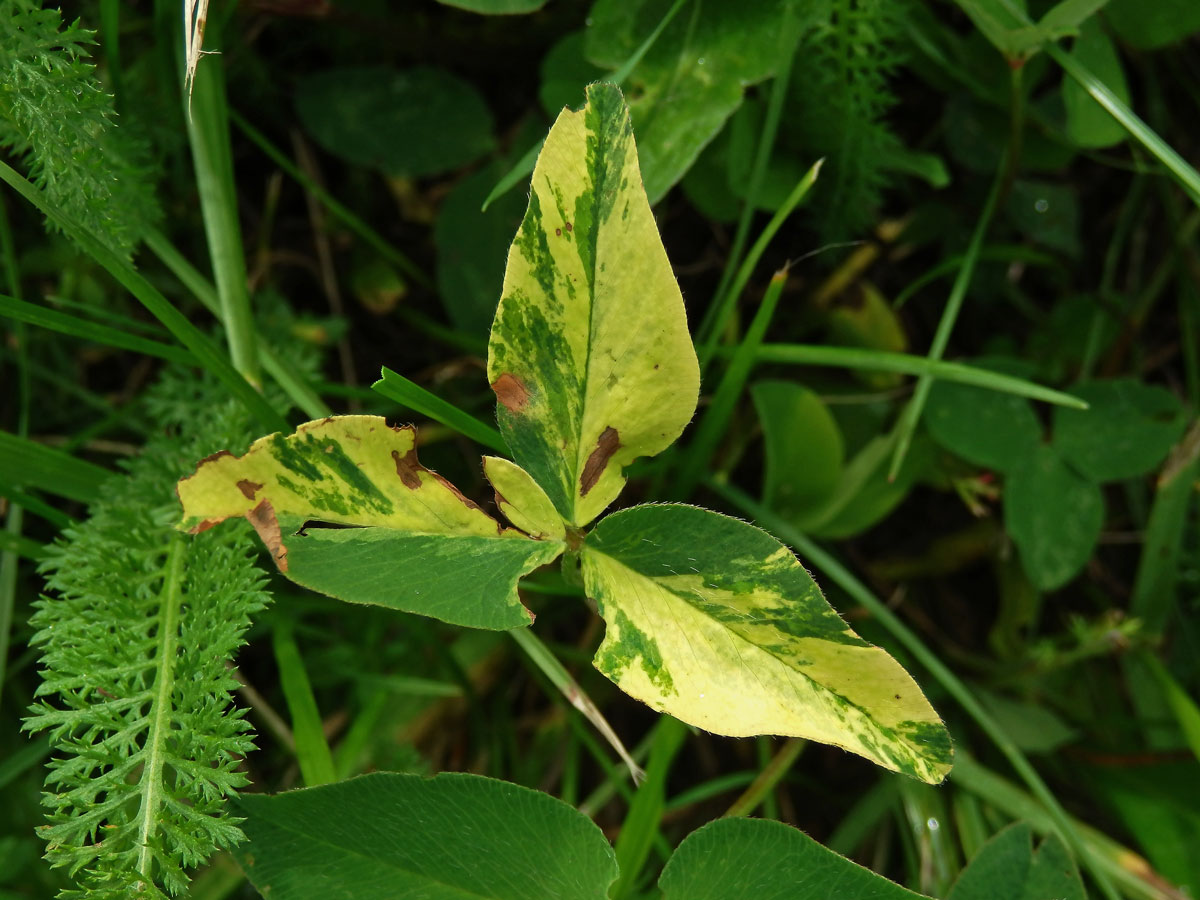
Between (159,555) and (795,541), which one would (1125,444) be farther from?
(159,555)

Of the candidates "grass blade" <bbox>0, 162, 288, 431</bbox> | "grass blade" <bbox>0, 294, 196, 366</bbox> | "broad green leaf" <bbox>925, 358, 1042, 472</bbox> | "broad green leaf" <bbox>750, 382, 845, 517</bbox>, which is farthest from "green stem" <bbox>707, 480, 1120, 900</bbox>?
"grass blade" <bbox>0, 294, 196, 366</bbox>

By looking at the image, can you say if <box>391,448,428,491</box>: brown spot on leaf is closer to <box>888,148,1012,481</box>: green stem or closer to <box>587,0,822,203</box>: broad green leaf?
<box>587,0,822,203</box>: broad green leaf

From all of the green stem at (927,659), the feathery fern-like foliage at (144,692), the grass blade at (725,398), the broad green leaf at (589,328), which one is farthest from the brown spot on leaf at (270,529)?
the green stem at (927,659)

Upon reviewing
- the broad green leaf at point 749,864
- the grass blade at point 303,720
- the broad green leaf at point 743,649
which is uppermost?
the broad green leaf at point 743,649

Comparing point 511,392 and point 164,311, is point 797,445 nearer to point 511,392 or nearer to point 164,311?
point 511,392

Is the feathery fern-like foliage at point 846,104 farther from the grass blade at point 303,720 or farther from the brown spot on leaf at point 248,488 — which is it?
the grass blade at point 303,720

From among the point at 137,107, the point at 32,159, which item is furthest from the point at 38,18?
the point at 137,107

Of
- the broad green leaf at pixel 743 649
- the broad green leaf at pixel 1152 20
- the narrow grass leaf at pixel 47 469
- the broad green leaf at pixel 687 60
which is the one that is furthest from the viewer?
the broad green leaf at pixel 1152 20
